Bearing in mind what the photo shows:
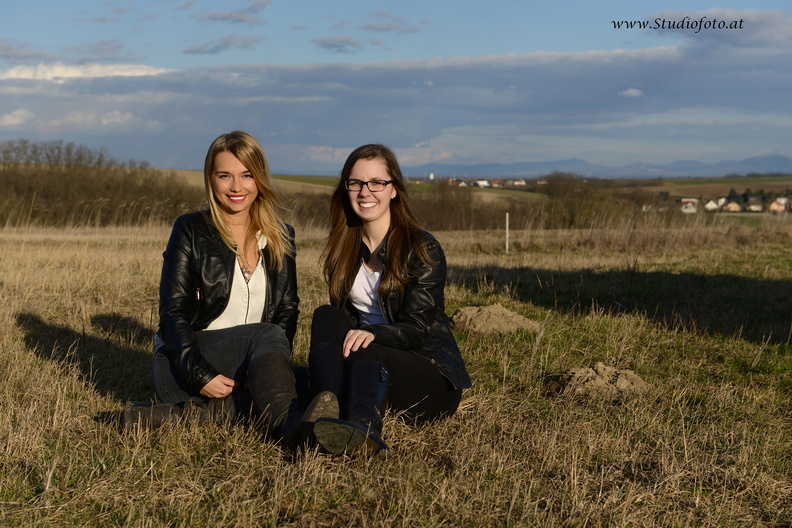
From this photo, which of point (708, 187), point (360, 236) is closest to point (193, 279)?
point (360, 236)

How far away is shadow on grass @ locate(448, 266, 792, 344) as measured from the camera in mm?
7453

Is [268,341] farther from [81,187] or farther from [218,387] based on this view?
[81,187]

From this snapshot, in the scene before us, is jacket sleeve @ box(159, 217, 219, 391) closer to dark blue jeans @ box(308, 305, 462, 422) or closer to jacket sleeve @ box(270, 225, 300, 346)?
jacket sleeve @ box(270, 225, 300, 346)

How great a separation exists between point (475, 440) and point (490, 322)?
321cm

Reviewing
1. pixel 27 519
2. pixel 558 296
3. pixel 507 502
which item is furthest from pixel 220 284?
pixel 558 296

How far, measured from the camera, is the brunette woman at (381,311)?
3.61 m

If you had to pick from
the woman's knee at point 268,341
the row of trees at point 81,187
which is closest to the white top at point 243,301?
the woman's knee at point 268,341

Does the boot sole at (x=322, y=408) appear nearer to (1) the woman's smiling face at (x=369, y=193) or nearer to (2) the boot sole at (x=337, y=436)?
(2) the boot sole at (x=337, y=436)

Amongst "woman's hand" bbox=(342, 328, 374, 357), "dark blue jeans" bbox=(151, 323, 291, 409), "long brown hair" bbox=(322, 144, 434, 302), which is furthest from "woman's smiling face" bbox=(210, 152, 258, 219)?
"woman's hand" bbox=(342, 328, 374, 357)

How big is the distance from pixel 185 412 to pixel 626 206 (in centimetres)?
3228

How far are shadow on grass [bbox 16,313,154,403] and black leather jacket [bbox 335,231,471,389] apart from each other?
1946mm

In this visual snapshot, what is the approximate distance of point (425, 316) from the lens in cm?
403

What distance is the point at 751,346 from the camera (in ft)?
21.5

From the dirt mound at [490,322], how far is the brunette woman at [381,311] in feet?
8.94
